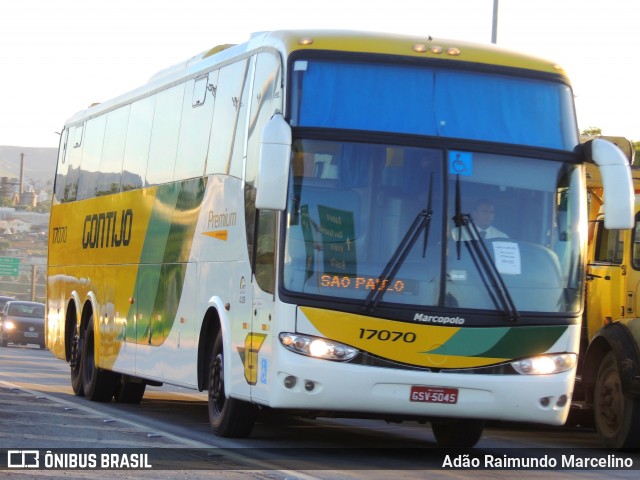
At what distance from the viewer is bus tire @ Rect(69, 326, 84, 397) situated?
19938 mm

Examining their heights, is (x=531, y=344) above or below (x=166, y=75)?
below

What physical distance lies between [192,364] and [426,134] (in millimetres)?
3967

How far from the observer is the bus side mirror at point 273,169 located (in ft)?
36.6

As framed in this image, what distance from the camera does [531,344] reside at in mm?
11672

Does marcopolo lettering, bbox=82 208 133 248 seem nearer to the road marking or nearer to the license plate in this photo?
the road marking

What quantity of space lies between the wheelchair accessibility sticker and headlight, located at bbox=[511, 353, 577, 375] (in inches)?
63.1

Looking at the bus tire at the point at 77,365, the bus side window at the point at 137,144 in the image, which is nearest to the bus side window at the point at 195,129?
the bus side window at the point at 137,144

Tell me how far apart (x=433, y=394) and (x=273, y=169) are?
86.7 inches

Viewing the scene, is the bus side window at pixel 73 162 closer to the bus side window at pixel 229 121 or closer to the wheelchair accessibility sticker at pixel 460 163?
the bus side window at pixel 229 121

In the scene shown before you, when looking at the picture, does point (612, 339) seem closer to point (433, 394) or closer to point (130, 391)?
point (433, 394)

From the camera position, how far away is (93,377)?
1923cm

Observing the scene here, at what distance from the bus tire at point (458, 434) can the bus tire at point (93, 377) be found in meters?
6.28

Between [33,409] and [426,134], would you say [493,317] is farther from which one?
[33,409]

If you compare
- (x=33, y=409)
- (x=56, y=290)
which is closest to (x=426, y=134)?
(x=33, y=409)
